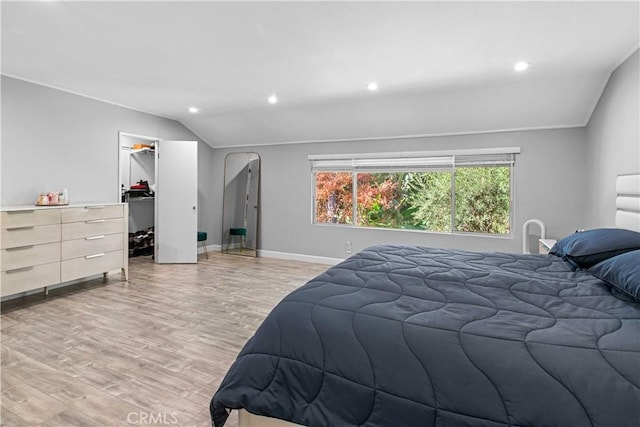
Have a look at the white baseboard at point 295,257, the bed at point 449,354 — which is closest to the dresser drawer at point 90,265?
the white baseboard at point 295,257

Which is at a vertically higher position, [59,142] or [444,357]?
[59,142]

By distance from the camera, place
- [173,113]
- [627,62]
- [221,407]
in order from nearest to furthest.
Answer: [221,407] < [627,62] < [173,113]

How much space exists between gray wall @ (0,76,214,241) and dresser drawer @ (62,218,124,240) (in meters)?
0.68

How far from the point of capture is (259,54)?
10.3 ft

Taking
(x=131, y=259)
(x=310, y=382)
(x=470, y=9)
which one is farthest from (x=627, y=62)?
(x=131, y=259)

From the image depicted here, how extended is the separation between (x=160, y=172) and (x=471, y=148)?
16.0 ft

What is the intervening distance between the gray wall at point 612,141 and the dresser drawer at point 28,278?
5.59 metres

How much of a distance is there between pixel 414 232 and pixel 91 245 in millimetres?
A: 4383

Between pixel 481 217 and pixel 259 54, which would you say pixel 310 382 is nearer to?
pixel 259 54

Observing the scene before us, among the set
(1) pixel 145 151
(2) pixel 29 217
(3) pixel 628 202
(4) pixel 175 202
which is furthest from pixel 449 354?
(1) pixel 145 151

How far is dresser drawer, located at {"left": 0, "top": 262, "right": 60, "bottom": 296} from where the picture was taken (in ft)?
11.1

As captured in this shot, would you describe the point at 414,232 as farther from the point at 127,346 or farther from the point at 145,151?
the point at 145,151

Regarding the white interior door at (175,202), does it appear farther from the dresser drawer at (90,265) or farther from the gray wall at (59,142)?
the dresser drawer at (90,265)

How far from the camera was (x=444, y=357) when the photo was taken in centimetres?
114
